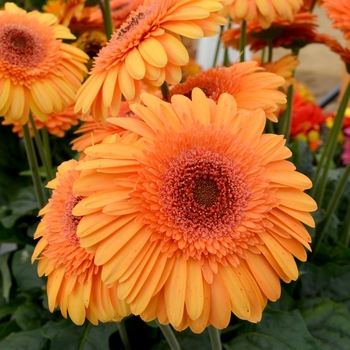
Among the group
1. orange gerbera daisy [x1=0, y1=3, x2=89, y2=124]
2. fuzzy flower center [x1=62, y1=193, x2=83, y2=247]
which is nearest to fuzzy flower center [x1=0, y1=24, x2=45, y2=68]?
orange gerbera daisy [x1=0, y1=3, x2=89, y2=124]

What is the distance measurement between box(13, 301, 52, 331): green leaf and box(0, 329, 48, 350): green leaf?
38 millimetres

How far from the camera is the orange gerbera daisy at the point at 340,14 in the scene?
0.55 meters

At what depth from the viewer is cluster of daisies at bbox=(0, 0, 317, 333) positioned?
0.34 m

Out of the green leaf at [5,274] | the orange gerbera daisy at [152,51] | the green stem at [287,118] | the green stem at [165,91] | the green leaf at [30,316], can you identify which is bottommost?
the green leaf at [5,274]

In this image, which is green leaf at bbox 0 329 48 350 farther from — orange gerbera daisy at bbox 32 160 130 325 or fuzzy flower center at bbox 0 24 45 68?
fuzzy flower center at bbox 0 24 45 68

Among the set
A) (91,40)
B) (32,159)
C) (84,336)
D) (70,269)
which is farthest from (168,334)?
(91,40)

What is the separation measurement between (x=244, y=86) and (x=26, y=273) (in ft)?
1.64

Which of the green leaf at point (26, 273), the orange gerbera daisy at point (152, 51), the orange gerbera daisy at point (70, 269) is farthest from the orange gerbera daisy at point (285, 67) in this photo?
the green leaf at point (26, 273)

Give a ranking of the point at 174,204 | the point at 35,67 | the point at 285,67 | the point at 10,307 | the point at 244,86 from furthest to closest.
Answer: the point at 10,307 < the point at 285,67 < the point at 35,67 < the point at 244,86 < the point at 174,204

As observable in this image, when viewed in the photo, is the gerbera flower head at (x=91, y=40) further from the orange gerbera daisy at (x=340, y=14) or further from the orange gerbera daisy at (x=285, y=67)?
the orange gerbera daisy at (x=340, y=14)

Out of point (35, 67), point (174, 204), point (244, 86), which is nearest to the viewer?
point (174, 204)

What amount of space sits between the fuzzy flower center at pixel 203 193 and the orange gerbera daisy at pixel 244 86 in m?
0.09

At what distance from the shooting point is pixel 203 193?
0.40 meters

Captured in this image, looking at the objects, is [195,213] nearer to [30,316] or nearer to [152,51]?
[152,51]
